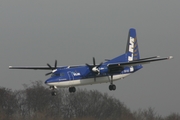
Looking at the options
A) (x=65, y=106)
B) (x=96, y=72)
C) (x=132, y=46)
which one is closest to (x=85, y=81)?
(x=96, y=72)

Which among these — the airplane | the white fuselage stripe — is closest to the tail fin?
the airplane

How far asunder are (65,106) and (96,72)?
83.1ft

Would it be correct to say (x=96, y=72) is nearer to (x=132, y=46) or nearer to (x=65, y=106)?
(x=132, y=46)

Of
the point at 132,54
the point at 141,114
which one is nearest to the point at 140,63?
the point at 132,54

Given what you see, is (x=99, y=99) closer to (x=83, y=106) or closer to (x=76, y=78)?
(x=83, y=106)

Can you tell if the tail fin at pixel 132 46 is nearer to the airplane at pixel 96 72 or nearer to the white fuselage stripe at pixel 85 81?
the airplane at pixel 96 72

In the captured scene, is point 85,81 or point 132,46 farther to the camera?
point 132,46

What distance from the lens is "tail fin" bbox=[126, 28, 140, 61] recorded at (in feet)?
221

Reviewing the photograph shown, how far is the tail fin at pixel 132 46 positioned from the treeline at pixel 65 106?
1454 centimetres

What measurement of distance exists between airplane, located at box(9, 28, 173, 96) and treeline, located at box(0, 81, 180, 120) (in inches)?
625

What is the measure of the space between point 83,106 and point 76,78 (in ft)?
83.1

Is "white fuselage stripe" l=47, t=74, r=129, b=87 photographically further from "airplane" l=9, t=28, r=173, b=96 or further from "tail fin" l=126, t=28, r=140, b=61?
"tail fin" l=126, t=28, r=140, b=61

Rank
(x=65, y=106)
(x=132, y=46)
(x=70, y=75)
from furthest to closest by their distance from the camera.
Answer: (x=65, y=106) < (x=132, y=46) < (x=70, y=75)

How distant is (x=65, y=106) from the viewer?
3376 inches
